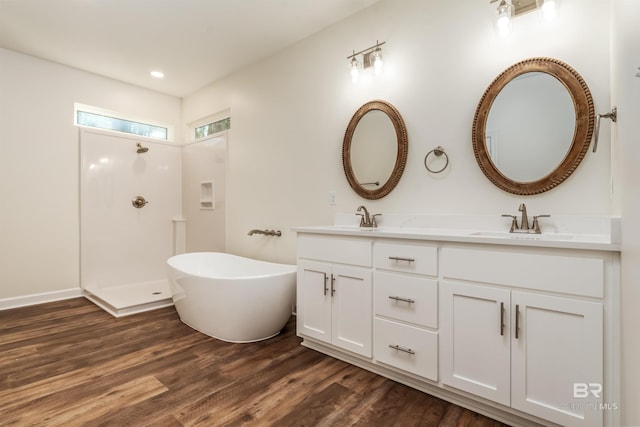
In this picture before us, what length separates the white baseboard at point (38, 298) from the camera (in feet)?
10.9

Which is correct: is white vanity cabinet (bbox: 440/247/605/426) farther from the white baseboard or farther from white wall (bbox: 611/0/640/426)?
the white baseboard

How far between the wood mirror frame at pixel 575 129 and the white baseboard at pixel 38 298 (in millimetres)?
4337

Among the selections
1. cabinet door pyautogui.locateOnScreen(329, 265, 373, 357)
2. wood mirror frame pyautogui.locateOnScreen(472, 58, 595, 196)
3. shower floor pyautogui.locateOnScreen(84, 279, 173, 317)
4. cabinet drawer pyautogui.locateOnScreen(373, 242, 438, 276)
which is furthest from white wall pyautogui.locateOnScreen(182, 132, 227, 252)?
wood mirror frame pyautogui.locateOnScreen(472, 58, 595, 196)

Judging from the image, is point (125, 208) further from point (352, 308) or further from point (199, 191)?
point (352, 308)

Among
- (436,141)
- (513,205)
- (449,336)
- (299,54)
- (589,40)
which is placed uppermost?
(299,54)

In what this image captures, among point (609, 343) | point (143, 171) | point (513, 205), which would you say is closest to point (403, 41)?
point (513, 205)

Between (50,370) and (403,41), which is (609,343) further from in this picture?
(50,370)

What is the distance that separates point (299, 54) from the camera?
3.11m

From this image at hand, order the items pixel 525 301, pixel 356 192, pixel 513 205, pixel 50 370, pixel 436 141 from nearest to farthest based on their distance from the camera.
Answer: pixel 525 301 < pixel 513 205 < pixel 50 370 < pixel 436 141 < pixel 356 192

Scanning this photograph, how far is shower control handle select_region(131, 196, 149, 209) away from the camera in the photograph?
13.6 ft

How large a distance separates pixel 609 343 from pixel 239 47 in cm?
350

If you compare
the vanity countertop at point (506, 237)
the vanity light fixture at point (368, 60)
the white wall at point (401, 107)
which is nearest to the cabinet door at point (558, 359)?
the vanity countertop at point (506, 237)

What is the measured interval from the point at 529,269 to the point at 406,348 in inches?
30.3

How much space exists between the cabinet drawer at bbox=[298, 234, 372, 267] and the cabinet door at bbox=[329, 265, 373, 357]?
0.06 meters
